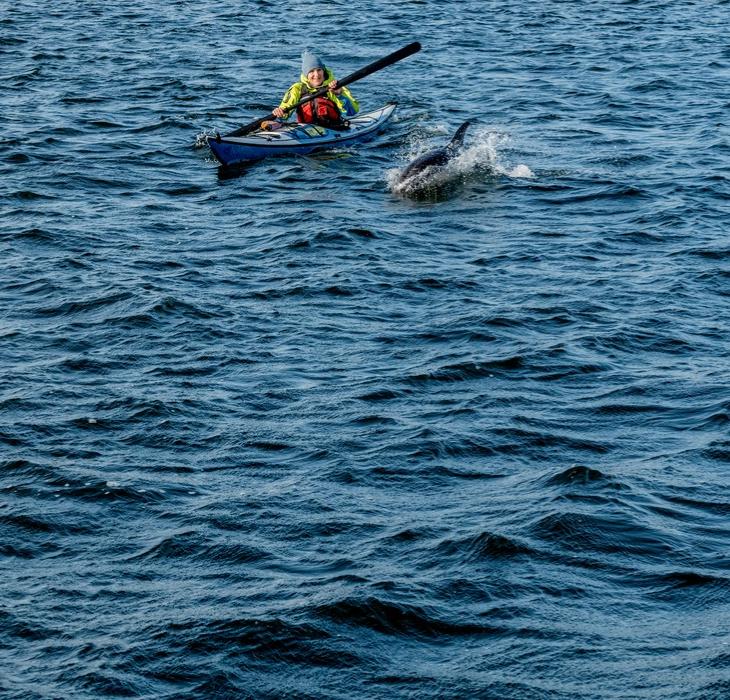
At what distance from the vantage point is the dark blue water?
28.2 feet

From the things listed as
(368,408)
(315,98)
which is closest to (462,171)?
(315,98)

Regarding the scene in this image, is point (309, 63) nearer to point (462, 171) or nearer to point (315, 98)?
point (315, 98)

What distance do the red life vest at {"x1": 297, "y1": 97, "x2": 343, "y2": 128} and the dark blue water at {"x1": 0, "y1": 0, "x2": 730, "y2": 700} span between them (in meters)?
0.92

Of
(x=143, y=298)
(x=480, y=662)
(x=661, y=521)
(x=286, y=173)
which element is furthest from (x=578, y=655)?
(x=286, y=173)

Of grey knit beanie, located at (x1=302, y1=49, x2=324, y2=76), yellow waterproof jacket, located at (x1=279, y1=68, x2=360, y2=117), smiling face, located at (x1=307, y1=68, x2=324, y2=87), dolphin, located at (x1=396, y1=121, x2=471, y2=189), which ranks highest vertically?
grey knit beanie, located at (x1=302, y1=49, x2=324, y2=76)

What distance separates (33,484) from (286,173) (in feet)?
33.3

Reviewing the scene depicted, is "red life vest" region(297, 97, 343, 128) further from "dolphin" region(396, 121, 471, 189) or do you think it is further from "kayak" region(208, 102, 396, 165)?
"dolphin" region(396, 121, 471, 189)

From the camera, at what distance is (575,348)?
1327 cm

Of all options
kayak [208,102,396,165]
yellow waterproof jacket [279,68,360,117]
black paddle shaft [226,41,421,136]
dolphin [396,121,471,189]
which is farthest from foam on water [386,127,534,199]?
yellow waterproof jacket [279,68,360,117]

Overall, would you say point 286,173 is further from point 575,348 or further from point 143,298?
point 575,348

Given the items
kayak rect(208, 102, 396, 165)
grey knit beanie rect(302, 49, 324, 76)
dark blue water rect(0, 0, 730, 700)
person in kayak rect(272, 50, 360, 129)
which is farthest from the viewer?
grey knit beanie rect(302, 49, 324, 76)

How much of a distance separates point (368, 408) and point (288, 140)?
9.44 meters

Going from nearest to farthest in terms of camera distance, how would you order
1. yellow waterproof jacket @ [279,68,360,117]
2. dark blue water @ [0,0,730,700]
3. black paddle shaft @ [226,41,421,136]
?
dark blue water @ [0,0,730,700] → black paddle shaft @ [226,41,421,136] → yellow waterproof jacket @ [279,68,360,117]

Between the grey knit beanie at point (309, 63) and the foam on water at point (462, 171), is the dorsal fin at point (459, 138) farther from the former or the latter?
the grey knit beanie at point (309, 63)
